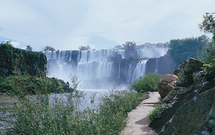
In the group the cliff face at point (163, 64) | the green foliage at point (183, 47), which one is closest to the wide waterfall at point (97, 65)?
the cliff face at point (163, 64)

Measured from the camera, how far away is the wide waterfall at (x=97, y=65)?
1686 inches

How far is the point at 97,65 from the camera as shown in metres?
43.8

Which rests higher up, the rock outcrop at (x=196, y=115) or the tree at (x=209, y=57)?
the tree at (x=209, y=57)

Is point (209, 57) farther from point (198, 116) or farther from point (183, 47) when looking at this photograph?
point (183, 47)

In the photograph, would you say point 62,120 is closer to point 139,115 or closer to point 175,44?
point 139,115

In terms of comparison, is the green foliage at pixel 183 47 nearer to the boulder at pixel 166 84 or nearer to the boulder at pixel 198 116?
the boulder at pixel 166 84

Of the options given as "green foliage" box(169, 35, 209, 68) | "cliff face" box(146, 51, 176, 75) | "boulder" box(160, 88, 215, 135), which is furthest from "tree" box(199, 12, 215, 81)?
"green foliage" box(169, 35, 209, 68)

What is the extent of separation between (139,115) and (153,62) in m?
34.3

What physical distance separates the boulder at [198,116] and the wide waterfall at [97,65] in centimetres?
3560

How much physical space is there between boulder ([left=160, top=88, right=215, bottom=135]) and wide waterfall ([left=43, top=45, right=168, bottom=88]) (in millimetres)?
35603

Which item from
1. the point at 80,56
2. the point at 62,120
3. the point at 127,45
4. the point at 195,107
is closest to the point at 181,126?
the point at 195,107

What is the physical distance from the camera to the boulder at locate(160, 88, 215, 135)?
143 cm

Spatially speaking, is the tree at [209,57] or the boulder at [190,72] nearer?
the tree at [209,57]

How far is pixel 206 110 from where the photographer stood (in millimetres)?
1553
